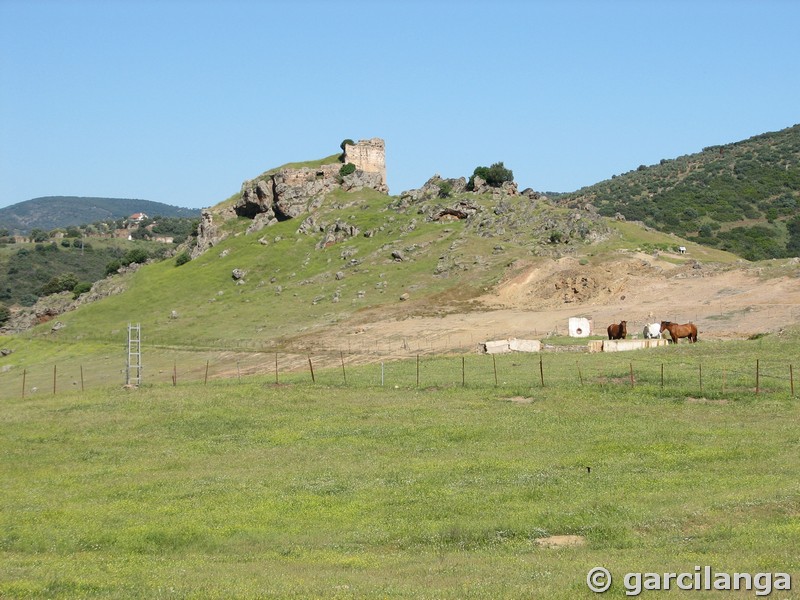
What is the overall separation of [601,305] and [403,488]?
53.9 metres

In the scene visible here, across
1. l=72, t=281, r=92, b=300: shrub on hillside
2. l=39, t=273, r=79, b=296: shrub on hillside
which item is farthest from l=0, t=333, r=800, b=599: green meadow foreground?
l=39, t=273, r=79, b=296: shrub on hillside

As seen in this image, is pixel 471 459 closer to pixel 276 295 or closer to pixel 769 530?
pixel 769 530

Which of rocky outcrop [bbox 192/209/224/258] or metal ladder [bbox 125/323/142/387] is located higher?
rocky outcrop [bbox 192/209/224/258]

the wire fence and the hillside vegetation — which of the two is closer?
the wire fence

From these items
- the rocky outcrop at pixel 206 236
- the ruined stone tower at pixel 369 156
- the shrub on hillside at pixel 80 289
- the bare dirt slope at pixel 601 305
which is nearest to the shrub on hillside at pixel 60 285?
the shrub on hillside at pixel 80 289

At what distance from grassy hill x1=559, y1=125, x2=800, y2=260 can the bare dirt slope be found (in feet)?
151

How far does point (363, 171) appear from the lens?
134 meters

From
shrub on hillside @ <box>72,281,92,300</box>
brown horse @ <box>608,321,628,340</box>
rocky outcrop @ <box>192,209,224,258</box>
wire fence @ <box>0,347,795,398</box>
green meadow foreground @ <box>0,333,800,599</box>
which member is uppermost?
rocky outcrop @ <box>192,209,224,258</box>

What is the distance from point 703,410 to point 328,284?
6558 cm

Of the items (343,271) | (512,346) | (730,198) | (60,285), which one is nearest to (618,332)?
(512,346)

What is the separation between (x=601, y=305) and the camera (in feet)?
252

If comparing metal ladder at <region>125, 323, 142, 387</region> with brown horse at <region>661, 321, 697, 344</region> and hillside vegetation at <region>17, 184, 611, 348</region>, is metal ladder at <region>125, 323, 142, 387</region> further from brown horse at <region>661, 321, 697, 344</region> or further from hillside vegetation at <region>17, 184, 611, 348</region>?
brown horse at <region>661, 321, 697, 344</region>

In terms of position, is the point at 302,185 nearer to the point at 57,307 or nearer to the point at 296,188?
the point at 296,188

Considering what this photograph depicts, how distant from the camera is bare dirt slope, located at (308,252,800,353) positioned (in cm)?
6600
